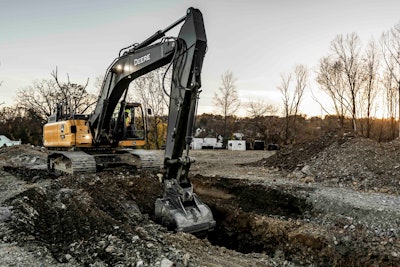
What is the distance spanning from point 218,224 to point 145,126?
503 centimetres

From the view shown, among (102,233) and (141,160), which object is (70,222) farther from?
(141,160)

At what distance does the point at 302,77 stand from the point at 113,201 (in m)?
38.9

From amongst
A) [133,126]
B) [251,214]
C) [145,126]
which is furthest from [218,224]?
[133,126]

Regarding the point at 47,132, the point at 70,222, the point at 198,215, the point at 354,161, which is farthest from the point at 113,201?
the point at 354,161

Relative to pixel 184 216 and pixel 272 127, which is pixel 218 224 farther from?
pixel 272 127

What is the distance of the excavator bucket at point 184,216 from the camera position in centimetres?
505

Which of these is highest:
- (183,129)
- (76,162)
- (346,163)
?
(183,129)

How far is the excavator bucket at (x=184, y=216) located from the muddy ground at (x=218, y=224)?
0.21 metres

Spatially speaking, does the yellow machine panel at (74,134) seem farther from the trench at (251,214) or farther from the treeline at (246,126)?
the treeline at (246,126)

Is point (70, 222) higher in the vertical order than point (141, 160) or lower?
lower

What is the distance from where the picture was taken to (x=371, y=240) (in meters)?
5.09

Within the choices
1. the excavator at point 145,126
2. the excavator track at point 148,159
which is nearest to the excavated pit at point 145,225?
the excavator at point 145,126

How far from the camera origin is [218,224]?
6.55 meters

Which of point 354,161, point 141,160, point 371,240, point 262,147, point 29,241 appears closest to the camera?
point 29,241
